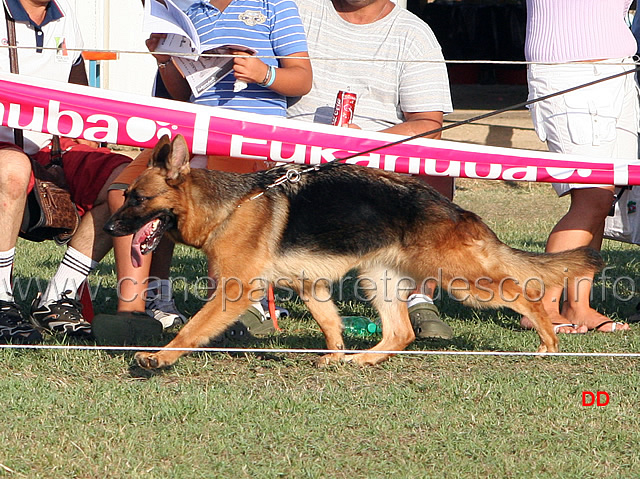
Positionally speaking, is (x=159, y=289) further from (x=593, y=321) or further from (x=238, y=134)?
(x=593, y=321)

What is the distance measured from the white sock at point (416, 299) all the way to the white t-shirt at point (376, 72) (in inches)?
38.6

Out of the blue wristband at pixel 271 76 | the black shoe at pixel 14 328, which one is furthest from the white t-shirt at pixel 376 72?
the black shoe at pixel 14 328

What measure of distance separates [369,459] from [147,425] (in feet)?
2.84

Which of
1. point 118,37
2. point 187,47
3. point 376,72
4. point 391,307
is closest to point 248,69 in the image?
point 187,47

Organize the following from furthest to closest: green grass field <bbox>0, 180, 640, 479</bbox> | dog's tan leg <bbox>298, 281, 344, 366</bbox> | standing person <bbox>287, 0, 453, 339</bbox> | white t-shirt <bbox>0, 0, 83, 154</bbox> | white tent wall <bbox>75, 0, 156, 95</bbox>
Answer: white tent wall <bbox>75, 0, 156, 95</bbox>
standing person <bbox>287, 0, 453, 339</bbox>
white t-shirt <bbox>0, 0, 83, 154</bbox>
dog's tan leg <bbox>298, 281, 344, 366</bbox>
green grass field <bbox>0, 180, 640, 479</bbox>

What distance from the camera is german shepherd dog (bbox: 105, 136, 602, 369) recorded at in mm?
3854

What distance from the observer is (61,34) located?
472 centimetres

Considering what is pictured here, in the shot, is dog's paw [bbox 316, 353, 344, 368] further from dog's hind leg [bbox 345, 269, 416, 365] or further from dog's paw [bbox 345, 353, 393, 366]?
dog's hind leg [bbox 345, 269, 416, 365]

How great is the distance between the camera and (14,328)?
4.31m

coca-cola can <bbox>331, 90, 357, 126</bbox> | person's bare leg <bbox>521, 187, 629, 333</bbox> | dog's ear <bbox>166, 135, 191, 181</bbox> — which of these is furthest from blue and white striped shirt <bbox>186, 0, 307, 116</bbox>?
person's bare leg <bbox>521, 187, 629, 333</bbox>

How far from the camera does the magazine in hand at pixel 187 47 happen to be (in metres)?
3.89

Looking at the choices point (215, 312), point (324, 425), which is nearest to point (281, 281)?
point (215, 312)

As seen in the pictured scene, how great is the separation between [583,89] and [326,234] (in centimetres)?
168

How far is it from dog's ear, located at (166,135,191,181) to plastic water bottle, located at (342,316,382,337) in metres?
1.57
